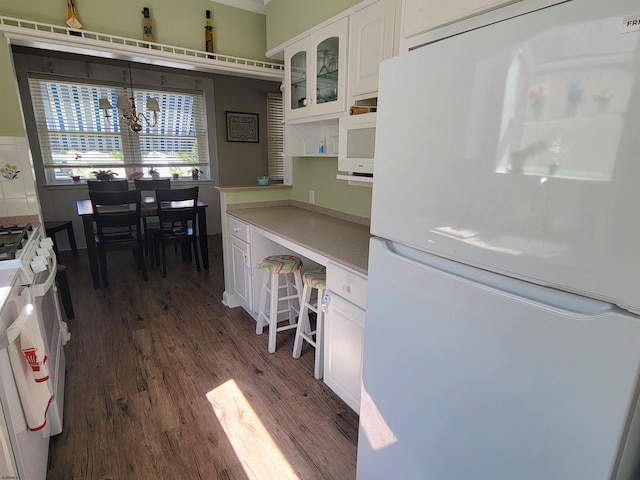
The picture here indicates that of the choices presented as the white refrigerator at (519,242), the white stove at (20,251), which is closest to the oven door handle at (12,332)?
the white stove at (20,251)

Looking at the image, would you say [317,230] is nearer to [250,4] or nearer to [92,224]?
[250,4]

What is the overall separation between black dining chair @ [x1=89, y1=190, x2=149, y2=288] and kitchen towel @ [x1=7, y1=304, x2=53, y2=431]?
94.8 inches

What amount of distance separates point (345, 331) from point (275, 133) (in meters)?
4.93

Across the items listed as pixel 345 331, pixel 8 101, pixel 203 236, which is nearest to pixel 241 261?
pixel 345 331

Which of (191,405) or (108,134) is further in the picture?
(108,134)

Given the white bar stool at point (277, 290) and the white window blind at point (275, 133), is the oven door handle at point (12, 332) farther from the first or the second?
the white window blind at point (275, 133)

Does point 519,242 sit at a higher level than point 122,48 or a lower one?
lower

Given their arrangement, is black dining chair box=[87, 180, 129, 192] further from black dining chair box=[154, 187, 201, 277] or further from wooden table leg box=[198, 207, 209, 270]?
wooden table leg box=[198, 207, 209, 270]

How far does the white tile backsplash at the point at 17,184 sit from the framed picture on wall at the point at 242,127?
11.5 ft

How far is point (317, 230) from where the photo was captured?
7.36 feet

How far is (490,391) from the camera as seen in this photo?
823mm

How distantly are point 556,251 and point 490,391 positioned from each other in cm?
37

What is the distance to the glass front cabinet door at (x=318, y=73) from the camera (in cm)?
203

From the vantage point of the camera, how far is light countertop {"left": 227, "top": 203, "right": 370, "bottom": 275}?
1.71m
